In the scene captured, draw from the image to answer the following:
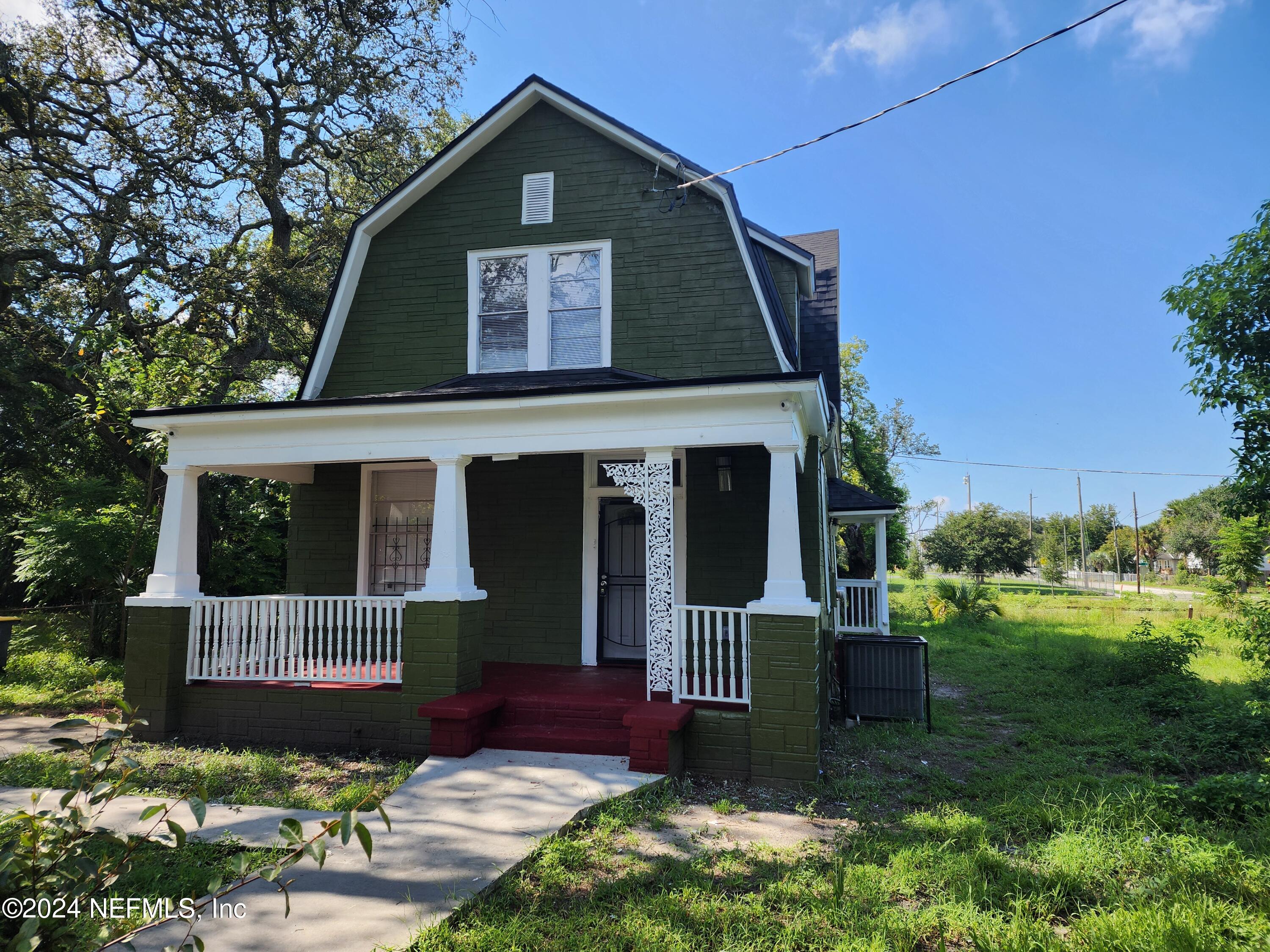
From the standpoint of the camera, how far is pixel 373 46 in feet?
48.8

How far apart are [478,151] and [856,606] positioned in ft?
32.4

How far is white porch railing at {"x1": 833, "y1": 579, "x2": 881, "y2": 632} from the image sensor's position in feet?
40.4

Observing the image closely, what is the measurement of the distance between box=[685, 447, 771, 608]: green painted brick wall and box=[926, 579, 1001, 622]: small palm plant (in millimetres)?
13871

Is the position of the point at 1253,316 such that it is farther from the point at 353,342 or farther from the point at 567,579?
the point at 353,342

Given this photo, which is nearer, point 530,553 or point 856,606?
point 530,553

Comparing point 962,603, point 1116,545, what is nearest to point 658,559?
point 962,603

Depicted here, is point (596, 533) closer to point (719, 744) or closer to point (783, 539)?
point (783, 539)

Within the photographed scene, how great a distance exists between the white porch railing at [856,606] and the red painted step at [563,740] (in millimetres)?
6448

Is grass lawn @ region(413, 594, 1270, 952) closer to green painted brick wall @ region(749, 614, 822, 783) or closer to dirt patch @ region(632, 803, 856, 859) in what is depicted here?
dirt patch @ region(632, 803, 856, 859)

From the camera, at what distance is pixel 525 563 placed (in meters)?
8.69

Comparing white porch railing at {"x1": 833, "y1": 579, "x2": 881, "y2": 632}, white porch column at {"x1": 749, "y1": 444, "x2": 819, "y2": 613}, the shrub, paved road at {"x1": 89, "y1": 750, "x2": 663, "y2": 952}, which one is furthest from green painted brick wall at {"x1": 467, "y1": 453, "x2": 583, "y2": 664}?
the shrub

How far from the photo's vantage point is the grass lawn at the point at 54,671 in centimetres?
895

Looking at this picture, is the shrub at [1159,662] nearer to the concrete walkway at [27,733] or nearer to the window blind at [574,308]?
the window blind at [574,308]

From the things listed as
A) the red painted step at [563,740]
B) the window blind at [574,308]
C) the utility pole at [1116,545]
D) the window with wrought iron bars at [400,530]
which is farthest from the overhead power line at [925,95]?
the utility pole at [1116,545]
